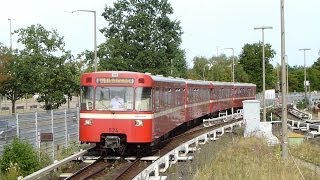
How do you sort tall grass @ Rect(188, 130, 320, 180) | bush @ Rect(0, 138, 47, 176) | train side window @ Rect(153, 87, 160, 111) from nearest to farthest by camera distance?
tall grass @ Rect(188, 130, 320, 180) < bush @ Rect(0, 138, 47, 176) < train side window @ Rect(153, 87, 160, 111)

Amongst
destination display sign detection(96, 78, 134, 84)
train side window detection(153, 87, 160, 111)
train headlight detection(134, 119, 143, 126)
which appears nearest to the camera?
train headlight detection(134, 119, 143, 126)

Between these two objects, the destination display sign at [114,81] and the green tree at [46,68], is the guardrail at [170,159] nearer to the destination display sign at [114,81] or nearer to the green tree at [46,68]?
the destination display sign at [114,81]

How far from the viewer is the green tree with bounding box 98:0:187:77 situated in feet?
165

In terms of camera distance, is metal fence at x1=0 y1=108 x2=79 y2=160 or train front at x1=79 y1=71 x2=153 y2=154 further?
train front at x1=79 y1=71 x2=153 y2=154

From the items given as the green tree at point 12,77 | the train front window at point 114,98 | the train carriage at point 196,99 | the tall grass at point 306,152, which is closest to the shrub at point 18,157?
the train front window at point 114,98

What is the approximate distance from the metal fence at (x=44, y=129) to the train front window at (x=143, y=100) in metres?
2.76

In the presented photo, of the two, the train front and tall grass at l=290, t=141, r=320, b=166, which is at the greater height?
the train front

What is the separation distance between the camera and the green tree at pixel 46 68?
39.0m

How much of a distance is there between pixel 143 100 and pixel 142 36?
33617 millimetres

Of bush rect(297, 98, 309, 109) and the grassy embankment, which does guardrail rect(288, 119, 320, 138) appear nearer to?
the grassy embankment

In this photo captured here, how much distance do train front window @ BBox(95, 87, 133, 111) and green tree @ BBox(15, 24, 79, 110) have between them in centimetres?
2057

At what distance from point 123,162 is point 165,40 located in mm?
34604

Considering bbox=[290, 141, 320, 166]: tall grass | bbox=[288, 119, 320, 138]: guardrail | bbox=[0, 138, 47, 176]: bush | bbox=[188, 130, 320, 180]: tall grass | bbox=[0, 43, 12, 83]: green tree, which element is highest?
bbox=[0, 43, 12, 83]: green tree

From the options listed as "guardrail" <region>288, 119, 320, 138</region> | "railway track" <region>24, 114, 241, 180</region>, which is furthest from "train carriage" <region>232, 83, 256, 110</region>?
"railway track" <region>24, 114, 241, 180</region>
